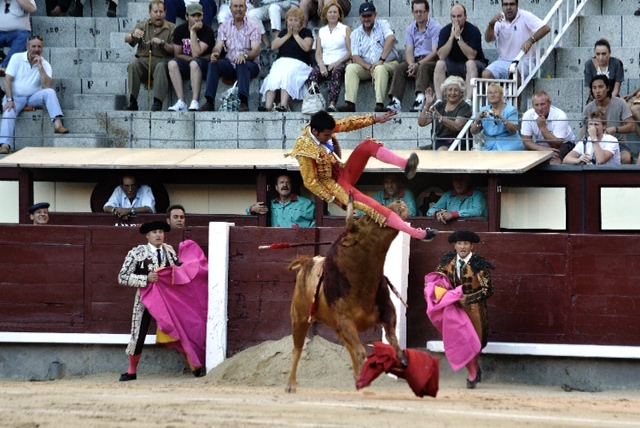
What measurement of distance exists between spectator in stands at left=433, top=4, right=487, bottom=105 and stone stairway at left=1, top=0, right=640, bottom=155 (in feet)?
1.83

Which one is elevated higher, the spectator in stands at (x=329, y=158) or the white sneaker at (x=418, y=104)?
the white sneaker at (x=418, y=104)

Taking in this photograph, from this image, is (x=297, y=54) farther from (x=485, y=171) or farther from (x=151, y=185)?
(x=485, y=171)

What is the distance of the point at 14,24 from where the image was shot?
16219mm

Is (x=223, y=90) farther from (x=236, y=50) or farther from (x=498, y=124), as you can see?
(x=498, y=124)

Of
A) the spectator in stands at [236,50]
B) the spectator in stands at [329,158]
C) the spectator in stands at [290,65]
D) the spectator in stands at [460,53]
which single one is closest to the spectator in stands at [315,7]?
the spectator in stands at [290,65]

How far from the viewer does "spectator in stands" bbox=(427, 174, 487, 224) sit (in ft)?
42.4

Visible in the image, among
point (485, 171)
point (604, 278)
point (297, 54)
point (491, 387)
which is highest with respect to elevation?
point (297, 54)

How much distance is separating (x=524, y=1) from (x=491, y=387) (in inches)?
241

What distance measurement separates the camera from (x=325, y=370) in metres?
11.6

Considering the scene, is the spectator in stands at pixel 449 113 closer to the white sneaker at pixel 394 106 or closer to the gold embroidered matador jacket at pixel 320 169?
the white sneaker at pixel 394 106

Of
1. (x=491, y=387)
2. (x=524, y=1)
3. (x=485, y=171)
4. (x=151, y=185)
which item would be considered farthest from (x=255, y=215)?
(x=524, y=1)

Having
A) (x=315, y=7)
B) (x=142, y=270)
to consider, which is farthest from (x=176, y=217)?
(x=315, y=7)

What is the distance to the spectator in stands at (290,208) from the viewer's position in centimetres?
1308

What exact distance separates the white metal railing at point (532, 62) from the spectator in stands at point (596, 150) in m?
0.97
